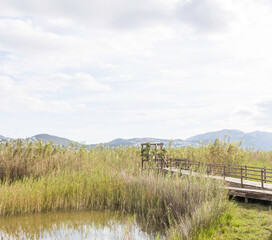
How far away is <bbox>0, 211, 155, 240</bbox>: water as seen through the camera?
777 centimetres

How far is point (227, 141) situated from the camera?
64.7 ft

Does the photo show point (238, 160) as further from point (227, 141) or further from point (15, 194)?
point (15, 194)

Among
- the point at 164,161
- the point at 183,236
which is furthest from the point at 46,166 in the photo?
the point at 183,236

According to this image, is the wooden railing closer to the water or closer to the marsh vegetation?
the marsh vegetation

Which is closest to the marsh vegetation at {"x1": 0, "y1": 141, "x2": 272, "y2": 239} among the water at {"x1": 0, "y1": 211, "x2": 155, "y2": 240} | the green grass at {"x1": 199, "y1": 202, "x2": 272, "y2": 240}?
the green grass at {"x1": 199, "y1": 202, "x2": 272, "y2": 240}

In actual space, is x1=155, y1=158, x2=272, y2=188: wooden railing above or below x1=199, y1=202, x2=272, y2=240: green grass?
above

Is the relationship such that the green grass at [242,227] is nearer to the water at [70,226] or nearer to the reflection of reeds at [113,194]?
the reflection of reeds at [113,194]

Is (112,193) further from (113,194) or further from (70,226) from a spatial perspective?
(70,226)

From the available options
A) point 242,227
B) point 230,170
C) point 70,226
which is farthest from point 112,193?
point 230,170

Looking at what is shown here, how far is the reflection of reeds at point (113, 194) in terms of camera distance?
8.58 meters

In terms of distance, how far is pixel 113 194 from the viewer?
36.4ft

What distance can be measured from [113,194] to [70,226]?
273cm

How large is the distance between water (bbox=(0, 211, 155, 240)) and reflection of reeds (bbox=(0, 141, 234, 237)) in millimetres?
505

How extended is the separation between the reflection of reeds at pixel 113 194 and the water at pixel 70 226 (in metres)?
0.51
